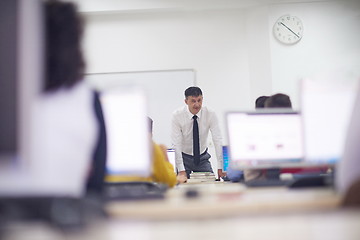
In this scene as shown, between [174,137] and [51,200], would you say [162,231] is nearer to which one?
[51,200]

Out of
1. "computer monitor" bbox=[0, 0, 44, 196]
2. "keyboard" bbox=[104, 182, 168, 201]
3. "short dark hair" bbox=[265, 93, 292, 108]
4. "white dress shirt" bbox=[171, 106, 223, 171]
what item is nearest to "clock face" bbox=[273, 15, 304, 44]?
→ "white dress shirt" bbox=[171, 106, 223, 171]

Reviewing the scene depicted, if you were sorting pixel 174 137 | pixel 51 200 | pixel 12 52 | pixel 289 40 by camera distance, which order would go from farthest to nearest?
pixel 289 40 → pixel 174 137 → pixel 51 200 → pixel 12 52

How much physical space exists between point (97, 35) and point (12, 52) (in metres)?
4.77

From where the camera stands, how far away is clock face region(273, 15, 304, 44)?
4.88 metres

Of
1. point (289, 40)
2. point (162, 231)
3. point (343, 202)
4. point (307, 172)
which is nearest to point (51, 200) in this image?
point (162, 231)

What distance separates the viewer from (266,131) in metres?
2.00

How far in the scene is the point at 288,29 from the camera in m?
4.90

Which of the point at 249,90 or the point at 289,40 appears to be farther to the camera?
the point at 249,90

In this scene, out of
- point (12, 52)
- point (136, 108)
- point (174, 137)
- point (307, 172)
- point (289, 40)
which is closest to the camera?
point (12, 52)

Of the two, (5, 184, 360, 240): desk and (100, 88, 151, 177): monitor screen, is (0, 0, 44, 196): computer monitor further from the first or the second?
(100, 88, 151, 177): monitor screen

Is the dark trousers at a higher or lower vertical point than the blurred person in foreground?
lower

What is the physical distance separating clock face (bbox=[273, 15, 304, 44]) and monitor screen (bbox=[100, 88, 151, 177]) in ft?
12.1

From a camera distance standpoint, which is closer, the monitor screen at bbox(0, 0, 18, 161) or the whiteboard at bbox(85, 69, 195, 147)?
the monitor screen at bbox(0, 0, 18, 161)

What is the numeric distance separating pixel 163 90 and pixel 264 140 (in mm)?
3273
